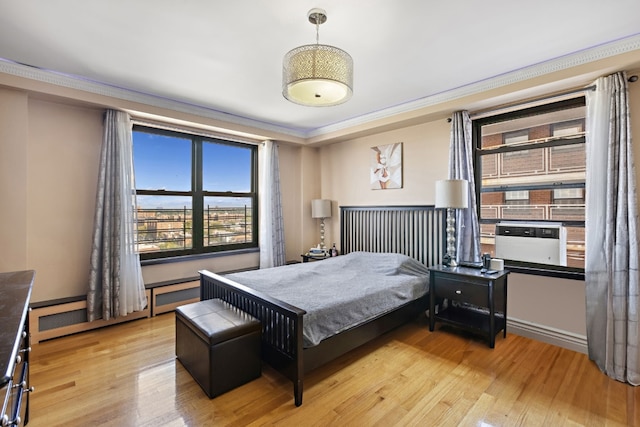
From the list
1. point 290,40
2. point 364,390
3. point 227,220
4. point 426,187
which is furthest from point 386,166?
point 364,390

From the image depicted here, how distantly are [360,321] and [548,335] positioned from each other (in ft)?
6.10

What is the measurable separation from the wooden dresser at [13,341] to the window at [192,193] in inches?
67.6

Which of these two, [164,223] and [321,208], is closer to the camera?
[164,223]

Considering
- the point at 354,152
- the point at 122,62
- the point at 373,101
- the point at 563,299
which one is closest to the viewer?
the point at 122,62

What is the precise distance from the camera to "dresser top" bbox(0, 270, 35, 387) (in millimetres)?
865

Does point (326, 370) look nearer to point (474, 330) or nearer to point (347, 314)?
point (347, 314)

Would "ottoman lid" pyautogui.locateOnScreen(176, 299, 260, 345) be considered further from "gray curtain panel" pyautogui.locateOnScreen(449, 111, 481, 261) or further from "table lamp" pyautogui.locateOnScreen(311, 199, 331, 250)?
"table lamp" pyautogui.locateOnScreen(311, 199, 331, 250)

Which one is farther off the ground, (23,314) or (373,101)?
(373,101)

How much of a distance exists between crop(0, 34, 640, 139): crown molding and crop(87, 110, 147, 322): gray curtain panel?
292 millimetres

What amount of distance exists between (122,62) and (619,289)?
437 cm

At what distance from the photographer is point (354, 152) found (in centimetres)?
457

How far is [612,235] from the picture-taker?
231 centimetres

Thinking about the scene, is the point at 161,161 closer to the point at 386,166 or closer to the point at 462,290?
the point at 386,166

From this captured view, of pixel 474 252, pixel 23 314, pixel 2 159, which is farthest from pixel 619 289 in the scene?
pixel 2 159
